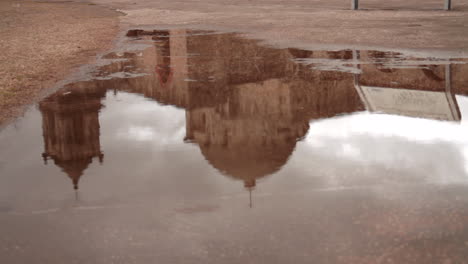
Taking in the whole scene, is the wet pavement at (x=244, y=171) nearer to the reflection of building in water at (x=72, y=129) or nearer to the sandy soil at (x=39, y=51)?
the reflection of building in water at (x=72, y=129)

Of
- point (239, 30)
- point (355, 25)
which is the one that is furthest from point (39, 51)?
point (355, 25)

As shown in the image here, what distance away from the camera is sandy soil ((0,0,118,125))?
13616 millimetres

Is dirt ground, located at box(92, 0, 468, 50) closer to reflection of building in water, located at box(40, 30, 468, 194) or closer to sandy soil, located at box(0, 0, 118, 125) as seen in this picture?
reflection of building in water, located at box(40, 30, 468, 194)

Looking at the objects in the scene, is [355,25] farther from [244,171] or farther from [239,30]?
[244,171]

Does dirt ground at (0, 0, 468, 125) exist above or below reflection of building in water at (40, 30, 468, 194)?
above

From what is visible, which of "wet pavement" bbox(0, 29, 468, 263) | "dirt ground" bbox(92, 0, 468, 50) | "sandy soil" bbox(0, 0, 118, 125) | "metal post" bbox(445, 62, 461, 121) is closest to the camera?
"wet pavement" bbox(0, 29, 468, 263)

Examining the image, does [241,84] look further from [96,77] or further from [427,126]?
[427,126]

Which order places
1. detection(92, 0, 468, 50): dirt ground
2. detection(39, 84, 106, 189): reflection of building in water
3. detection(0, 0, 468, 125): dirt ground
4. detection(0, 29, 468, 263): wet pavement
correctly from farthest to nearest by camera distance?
detection(92, 0, 468, 50): dirt ground → detection(0, 0, 468, 125): dirt ground → detection(39, 84, 106, 189): reflection of building in water → detection(0, 29, 468, 263): wet pavement

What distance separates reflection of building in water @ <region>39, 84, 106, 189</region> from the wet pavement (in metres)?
0.04

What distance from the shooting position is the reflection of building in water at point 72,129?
8602mm

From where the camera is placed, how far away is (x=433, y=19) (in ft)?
92.1

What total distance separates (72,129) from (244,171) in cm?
387

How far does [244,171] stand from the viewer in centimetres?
779

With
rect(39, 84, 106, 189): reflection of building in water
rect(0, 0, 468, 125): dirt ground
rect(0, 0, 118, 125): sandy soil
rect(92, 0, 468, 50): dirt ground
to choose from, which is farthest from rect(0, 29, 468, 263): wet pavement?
rect(92, 0, 468, 50): dirt ground
